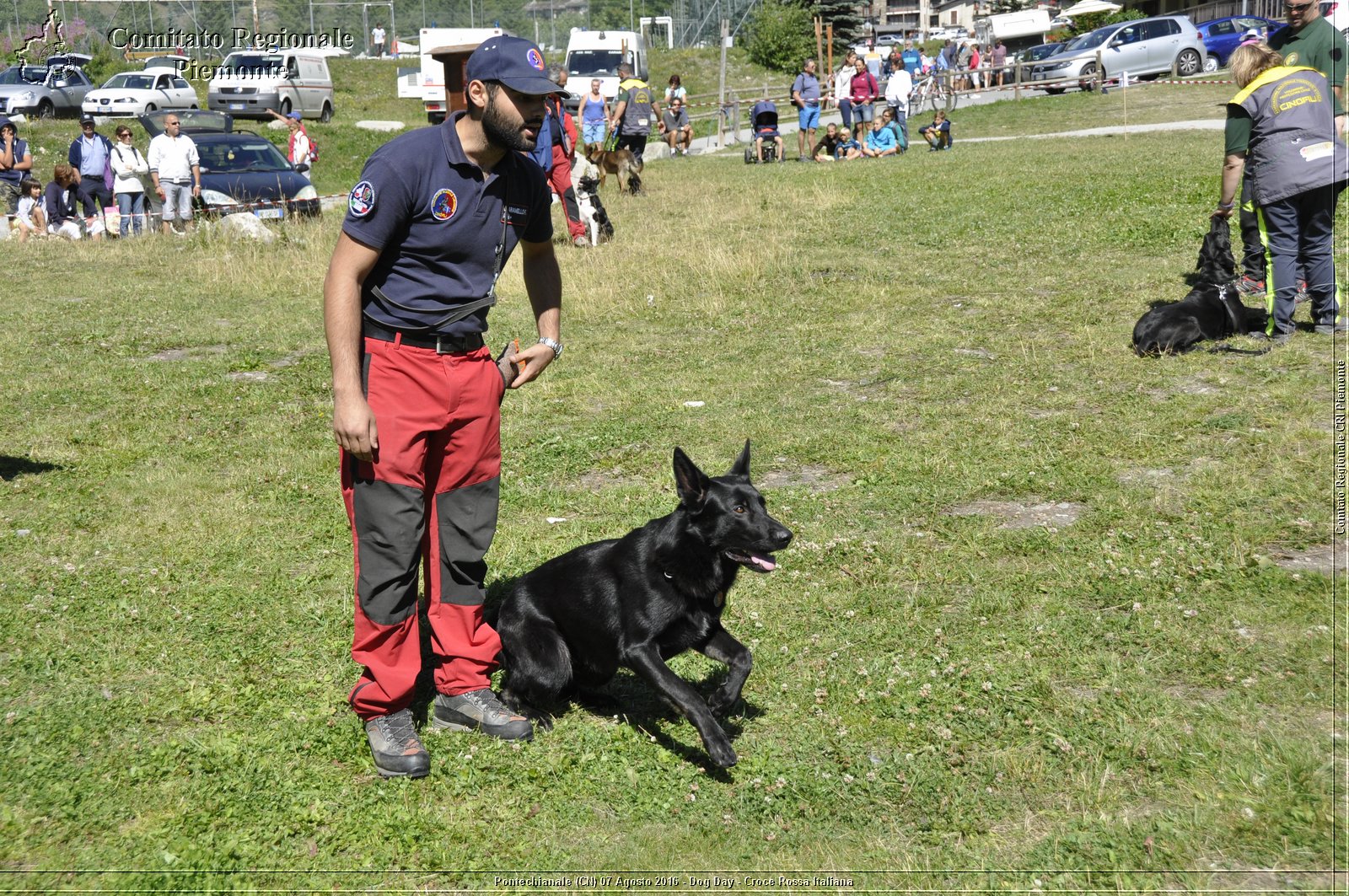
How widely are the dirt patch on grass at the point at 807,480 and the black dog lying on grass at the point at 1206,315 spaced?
134 inches

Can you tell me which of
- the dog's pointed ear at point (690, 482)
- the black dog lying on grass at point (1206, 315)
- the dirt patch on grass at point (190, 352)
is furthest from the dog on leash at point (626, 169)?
the dog's pointed ear at point (690, 482)

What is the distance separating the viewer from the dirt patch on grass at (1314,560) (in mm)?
5141

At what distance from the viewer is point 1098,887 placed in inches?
129

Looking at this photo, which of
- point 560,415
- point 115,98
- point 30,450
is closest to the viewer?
point 30,450

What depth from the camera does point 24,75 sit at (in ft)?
116

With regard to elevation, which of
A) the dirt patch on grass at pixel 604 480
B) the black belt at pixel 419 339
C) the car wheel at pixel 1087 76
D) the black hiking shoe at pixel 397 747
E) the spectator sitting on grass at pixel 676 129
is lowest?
the black hiking shoe at pixel 397 747

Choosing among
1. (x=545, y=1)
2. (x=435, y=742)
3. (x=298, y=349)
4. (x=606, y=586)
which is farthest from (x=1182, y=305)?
(x=545, y=1)

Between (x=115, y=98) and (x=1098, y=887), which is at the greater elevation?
(x=115, y=98)

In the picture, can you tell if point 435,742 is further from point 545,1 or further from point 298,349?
point 545,1

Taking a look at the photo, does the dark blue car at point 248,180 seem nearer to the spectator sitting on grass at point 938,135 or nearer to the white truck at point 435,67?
the spectator sitting on grass at point 938,135

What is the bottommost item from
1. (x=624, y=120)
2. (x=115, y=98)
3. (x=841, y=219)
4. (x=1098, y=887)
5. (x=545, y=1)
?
(x=1098, y=887)

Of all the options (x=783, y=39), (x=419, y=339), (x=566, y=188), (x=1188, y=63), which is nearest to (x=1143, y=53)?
(x=1188, y=63)

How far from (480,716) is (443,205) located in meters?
1.97

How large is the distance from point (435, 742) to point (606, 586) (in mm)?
887
